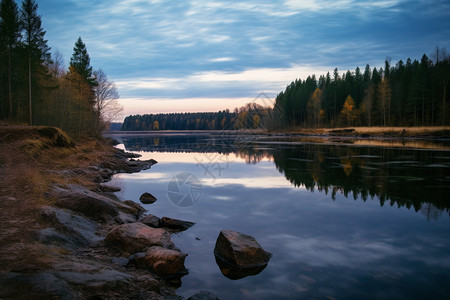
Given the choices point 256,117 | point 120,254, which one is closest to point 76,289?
point 120,254

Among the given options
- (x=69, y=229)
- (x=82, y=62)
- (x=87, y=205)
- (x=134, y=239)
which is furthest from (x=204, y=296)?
(x=82, y=62)

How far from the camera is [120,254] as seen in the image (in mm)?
7969

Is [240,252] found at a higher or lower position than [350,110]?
lower

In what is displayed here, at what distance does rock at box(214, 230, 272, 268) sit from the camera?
26.8 feet

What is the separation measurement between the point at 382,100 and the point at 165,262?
79.2 meters

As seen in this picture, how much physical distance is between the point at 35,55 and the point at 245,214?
37.3 meters

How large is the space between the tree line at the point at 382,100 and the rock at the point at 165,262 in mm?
68471

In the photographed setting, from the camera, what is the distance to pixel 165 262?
7.32m

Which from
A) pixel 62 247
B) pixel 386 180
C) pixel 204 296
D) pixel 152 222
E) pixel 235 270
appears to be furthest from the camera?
pixel 386 180

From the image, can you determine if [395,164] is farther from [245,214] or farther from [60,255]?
[60,255]

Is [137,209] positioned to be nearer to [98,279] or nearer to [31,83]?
[98,279]

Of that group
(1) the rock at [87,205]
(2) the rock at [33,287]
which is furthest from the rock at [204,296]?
(1) the rock at [87,205]

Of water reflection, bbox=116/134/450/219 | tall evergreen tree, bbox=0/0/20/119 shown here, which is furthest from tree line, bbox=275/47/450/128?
tall evergreen tree, bbox=0/0/20/119

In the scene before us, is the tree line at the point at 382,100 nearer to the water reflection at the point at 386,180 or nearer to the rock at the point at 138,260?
the water reflection at the point at 386,180
